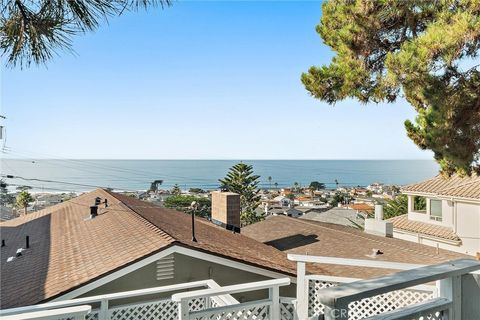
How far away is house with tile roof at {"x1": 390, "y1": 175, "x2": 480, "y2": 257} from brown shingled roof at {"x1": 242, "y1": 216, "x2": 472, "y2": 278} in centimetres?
541

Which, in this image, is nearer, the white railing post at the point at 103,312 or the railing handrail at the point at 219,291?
the railing handrail at the point at 219,291

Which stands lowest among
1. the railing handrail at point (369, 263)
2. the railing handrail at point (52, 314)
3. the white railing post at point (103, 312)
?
the white railing post at point (103, 312)

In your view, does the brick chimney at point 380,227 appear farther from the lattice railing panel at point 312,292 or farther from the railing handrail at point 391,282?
the railing handrail at point 391,282

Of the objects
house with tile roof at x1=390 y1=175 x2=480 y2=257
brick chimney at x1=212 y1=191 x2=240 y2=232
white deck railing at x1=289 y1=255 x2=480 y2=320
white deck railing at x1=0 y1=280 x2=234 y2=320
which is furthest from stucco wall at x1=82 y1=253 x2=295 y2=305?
house with tile roof at x1=390 y1=175 x2=480 y2=257

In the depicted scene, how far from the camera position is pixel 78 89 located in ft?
57.2

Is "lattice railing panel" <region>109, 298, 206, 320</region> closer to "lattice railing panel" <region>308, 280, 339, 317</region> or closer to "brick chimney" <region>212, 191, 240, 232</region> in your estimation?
"lattice railing panel" <region>308, 280, 339, 317</region>

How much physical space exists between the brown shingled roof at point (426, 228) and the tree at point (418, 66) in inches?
484

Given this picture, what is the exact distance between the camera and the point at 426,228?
1780 centimetres

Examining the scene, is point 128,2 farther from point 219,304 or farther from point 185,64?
point 185,64

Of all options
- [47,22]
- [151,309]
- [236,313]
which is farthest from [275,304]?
[47,22]

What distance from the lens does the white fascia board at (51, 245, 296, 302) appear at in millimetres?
5551

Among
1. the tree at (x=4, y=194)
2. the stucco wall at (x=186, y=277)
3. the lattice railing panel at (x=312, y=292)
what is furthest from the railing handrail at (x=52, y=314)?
the tree at (x=4, y=194)

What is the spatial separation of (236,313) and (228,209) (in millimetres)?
8568

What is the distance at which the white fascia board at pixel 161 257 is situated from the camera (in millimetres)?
5551
